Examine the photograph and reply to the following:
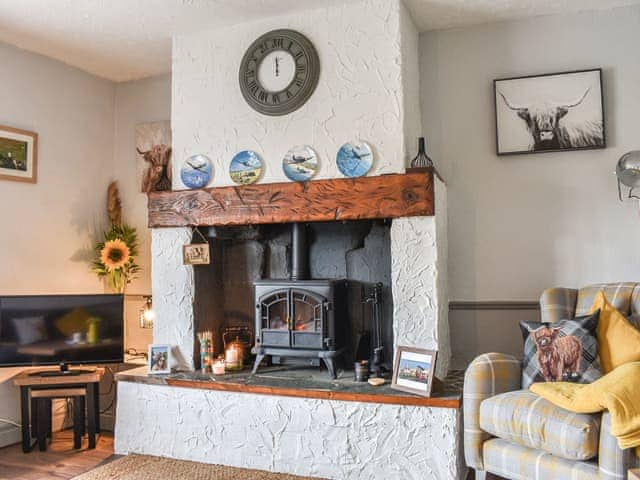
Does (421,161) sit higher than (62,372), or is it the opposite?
(421,161)

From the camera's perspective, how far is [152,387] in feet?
11.1

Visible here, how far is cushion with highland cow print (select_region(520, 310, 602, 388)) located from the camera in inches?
100

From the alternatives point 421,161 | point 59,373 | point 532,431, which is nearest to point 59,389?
point 59,373

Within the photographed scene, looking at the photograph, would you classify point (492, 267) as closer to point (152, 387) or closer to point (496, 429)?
point (496, 429)

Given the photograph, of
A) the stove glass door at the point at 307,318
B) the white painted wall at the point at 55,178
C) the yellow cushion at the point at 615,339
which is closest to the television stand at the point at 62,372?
the white painted wall at the point at 55,178

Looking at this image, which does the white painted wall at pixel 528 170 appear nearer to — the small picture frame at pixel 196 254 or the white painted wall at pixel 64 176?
the small picture frame at pixel 196 254

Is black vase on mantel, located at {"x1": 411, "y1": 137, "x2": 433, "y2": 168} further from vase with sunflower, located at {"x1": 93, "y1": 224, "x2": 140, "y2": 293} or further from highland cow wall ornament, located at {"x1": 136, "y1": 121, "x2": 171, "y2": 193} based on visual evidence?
vase with sunflower, located at {"x1": 93, "y1": 224, "x2": 140, "y2": 293}

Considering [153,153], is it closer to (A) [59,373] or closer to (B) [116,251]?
(B) [116,251]

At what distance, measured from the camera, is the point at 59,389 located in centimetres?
352

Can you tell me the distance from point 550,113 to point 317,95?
54.8 inches

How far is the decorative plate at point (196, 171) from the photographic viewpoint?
3525mm

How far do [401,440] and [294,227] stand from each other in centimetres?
137

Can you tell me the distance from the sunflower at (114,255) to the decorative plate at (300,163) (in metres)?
1.51

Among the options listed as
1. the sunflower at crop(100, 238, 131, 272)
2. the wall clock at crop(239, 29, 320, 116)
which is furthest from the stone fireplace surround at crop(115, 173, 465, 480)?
the wall clock at crop(239, 29, 320, 116)
